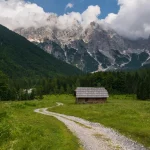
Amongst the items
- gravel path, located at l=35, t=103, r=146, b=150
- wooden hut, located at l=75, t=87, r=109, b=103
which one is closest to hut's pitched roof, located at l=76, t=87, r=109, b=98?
wooden hut, located at l=75, t=87, r=109, b=103

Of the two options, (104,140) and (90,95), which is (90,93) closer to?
(90,95)

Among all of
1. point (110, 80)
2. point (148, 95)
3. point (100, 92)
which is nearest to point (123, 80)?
point (110, 80)

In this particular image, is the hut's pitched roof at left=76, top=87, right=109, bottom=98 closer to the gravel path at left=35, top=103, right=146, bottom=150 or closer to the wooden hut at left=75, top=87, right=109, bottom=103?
the wooden hut at left=75, top=87, right=109, bottom=103

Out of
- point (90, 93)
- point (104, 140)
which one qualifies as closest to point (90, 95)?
point (90, 93)

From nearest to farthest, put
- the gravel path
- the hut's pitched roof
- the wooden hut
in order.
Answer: the gravel path → the wooden hut → the hut's pitched roof

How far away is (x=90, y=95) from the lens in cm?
12988

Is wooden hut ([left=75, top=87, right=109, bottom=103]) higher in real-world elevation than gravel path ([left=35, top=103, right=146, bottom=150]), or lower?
higher

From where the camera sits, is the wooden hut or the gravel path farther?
the wooden hut

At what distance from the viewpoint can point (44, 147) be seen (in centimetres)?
2694

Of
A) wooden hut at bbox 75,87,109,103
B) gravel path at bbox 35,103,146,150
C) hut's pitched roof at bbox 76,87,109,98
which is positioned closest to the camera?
gravel path at bbox 35,103,146,150

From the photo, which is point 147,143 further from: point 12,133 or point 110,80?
point 110,80

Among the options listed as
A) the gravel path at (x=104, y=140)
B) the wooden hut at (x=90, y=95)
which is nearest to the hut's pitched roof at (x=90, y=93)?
the wooden hut at (x=90, y=95)

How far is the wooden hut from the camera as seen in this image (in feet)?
422

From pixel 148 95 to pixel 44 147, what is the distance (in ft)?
416
